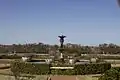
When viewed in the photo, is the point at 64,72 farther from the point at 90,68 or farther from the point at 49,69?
the point at 90,68

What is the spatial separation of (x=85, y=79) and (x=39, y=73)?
5.08 metres

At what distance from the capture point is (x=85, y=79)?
21.2 meters

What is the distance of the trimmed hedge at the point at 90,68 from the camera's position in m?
24.6

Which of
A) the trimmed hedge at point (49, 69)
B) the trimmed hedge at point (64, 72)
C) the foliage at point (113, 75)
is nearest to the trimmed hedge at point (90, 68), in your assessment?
the trimmed hedge at point (49, 69)

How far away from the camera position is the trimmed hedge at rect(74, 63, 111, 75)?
24.6 metres

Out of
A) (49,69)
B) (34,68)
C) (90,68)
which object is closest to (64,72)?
(49,69)

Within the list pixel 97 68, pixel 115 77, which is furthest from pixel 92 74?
pixel 115 77

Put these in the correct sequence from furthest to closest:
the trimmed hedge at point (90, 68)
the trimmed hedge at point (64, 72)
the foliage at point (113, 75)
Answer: the trimmed hedge at point (90, 68), the trimmed hedge at point (64, 72), the foliage at point (113, 75)

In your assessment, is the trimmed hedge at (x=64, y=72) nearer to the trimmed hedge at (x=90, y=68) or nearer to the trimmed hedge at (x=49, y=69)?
the trimmed hedge at (x=49, y=69)

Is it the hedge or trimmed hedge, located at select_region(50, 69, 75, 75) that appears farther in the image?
the hedge

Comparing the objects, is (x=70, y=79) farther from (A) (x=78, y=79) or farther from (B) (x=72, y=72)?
(B) (x=72, y=72)

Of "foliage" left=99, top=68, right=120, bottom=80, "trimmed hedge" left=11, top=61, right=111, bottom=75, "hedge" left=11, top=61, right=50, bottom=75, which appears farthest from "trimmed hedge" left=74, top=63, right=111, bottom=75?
"foliage" left=99, top=68, right=120, bottom=80

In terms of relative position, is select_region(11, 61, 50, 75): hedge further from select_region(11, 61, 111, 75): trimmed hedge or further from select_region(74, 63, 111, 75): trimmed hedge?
select_region(74, 63, 111, 75): trimmed hedge

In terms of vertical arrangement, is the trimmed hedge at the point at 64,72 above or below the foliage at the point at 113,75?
below
